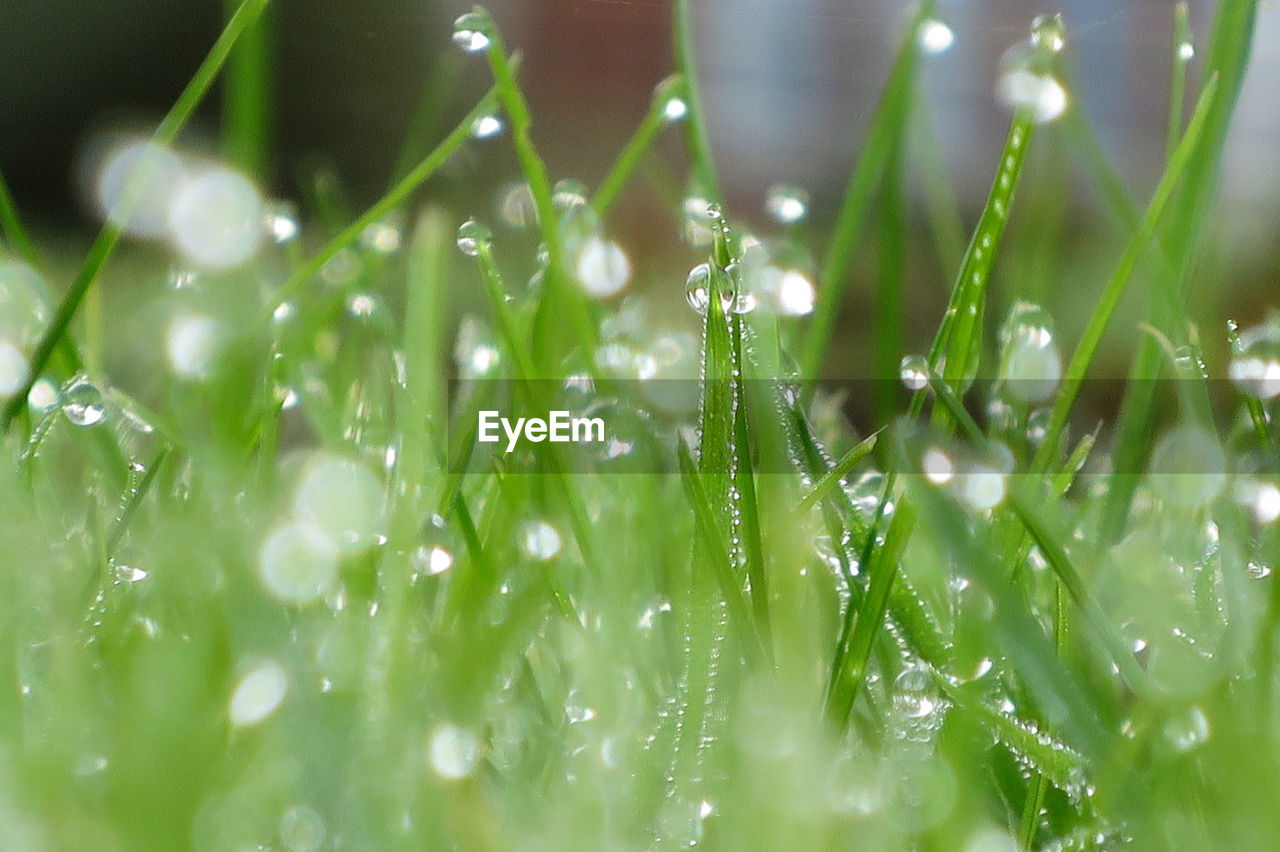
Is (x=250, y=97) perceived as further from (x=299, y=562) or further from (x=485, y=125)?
(x=299, y=562)

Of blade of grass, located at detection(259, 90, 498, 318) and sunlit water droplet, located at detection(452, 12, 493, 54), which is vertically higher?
sunlit water droplet, located at detection(452, 12, 493, 54)

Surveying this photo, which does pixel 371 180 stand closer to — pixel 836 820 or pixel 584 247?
pixel 584 247

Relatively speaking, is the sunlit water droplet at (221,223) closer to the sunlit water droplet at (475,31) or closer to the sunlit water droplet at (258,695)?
the sunlit water droplet at (475,31)

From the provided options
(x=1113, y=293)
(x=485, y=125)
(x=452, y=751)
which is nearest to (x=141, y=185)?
(x=485, y=125)

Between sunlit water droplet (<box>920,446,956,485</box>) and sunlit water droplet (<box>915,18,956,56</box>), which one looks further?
sunlit water droplet (<box>915,18,956,56</box>)

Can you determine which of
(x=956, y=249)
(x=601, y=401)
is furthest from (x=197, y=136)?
(x=601, y=401)

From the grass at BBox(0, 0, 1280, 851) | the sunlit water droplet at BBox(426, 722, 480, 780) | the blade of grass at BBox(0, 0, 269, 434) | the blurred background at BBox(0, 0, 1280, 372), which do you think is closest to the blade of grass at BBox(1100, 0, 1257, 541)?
the grass at BBox(0, 0, 1280, 851)

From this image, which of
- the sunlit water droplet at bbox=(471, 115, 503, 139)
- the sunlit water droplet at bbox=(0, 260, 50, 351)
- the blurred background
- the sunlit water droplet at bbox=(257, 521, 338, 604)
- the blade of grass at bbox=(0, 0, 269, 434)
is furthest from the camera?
the blurred background

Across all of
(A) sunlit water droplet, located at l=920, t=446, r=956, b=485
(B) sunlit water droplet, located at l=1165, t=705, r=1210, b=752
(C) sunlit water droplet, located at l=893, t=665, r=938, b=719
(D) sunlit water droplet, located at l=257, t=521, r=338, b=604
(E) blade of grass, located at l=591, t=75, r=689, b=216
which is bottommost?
(B) sunlit water droplet, located at l=1165, t=705, r=1210, b=752

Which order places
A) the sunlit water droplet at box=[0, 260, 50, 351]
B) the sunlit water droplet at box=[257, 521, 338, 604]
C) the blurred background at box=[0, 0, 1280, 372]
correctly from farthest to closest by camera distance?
1. the blurred background at box=[0, 0, 1280, 372]
2. the sunlit water droplet at box=[0, 260, 50, 351]
3. the sunlit water droplet at box=[257, 521, 338, 604]

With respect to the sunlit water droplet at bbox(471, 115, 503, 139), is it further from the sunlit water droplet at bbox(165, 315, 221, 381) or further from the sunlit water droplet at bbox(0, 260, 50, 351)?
the sunlit water droplet at bbox(0, 260, 50, 351)
